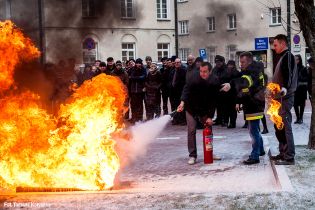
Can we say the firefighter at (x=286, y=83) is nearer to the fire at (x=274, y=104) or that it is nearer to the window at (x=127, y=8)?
the fire at (x=274, y=104)

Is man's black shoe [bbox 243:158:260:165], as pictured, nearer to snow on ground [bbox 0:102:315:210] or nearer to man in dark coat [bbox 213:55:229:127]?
snow on ground [bbox 0:102:315:210]

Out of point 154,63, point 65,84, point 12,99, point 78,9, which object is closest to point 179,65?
point 154,63

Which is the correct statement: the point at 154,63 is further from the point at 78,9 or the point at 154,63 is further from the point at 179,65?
the point at 78,9

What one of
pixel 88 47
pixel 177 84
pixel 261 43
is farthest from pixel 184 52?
pixel 88 47

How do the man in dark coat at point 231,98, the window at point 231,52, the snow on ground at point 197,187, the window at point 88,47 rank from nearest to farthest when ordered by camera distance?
the snow on ground at point 197,187
the window at point 88,47
the man in dark coat at point 231,98
the window at point 231,52

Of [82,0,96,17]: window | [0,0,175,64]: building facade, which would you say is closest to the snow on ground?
[0,0,175,64]: building facade

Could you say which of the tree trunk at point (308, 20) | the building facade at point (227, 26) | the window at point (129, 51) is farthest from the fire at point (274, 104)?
the building facade at point (227, 26)

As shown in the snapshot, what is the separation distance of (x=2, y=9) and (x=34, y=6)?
1.01 meters

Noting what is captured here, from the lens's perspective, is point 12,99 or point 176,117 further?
point 176,117

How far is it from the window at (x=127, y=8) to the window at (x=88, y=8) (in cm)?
56

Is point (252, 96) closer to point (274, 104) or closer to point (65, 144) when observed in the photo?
point (274, 104)

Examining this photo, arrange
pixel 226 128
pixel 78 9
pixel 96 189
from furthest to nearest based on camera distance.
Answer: pixel 226 128 → pixel 78 9 → pixel 96 189

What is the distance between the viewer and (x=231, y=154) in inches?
377

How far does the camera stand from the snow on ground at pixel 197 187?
6055 mm
